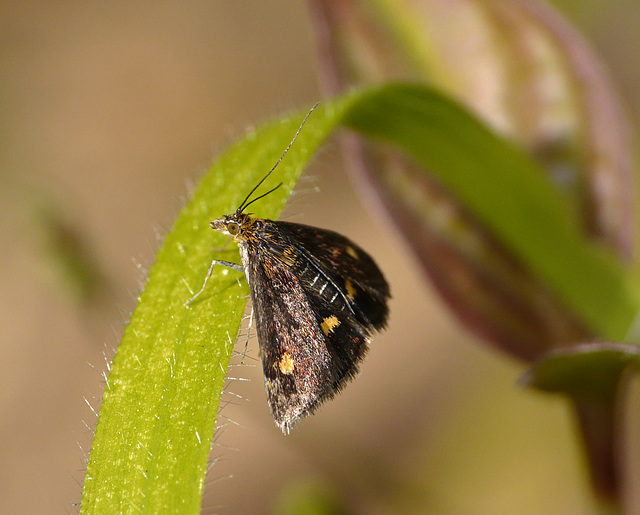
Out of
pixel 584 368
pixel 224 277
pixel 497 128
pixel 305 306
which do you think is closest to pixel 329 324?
pixel 305 306

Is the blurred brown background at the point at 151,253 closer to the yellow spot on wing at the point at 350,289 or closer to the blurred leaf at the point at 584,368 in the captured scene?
the yellow spot on wing at the point at 350,289

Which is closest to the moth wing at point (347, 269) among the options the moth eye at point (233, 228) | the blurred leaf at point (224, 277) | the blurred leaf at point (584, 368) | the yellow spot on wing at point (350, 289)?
the yellow spot on wing at point (350, 289)

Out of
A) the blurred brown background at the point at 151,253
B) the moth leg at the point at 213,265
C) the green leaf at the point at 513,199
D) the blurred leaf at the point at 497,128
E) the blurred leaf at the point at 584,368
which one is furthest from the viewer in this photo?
the blurred brown background at the point at 151,253

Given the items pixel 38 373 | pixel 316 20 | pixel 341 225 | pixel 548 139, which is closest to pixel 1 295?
pixel 38 373

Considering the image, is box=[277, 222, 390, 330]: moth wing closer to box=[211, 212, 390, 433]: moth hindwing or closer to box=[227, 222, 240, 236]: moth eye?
box=[211, 212, 390, 433]: moth hindwing

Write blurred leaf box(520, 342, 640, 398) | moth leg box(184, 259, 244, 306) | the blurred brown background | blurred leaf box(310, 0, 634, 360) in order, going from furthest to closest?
the blurred brown background → blurred leaf box(310, 0, 634, 360) → blurred leaf box(520, 342, 640, 398) → moth leg box(184, 259, 244, 306)

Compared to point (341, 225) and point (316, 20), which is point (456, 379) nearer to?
point (341, 225)

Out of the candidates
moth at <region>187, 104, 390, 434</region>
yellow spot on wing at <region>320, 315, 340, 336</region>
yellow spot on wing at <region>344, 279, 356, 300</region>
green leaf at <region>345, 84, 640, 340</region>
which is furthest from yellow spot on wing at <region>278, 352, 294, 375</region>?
green leaf at <region>345, 84, 640, 340</region>
